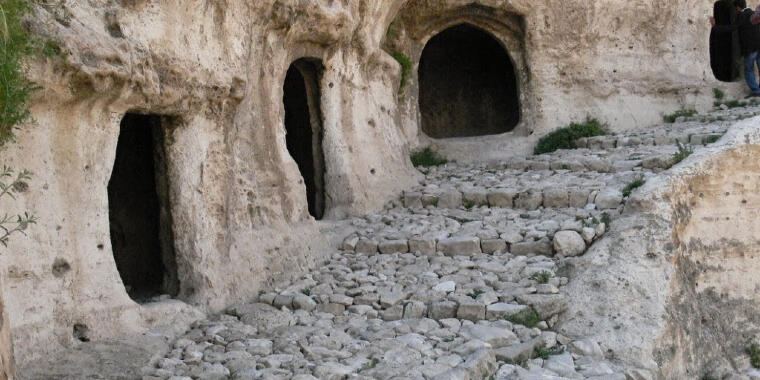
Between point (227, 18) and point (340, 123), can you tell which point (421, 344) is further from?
point (340, 123)

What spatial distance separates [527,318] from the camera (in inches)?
261

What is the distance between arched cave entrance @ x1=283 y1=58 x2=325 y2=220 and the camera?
9766mm

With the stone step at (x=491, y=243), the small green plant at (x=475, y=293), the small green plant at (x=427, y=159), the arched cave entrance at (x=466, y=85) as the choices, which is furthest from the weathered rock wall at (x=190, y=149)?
the arched cave entrance at (x=466, y=85)

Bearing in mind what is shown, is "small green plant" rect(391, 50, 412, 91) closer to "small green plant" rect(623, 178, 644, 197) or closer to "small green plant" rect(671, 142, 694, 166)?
"small green plant" rect(671, 142, 694, 166)

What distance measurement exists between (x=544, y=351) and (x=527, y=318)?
44 centimetres

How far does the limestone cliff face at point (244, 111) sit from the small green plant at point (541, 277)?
2.33 metres

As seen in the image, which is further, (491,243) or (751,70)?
(751,70)

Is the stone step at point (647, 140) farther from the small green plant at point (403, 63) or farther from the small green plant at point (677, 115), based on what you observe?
the small green plant at point (403, 63)

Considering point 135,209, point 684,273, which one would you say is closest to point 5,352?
point 135,209

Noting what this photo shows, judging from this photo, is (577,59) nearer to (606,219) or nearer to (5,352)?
(606,219)

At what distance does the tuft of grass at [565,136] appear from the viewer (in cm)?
1222

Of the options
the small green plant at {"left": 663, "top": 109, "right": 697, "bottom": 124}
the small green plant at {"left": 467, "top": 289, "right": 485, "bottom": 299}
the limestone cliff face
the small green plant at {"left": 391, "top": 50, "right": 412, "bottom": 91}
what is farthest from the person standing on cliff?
the small green plant at {"left": 467, "top": 289, "right": 485, "bottom": 299}

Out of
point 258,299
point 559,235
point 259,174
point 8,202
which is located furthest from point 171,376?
point 559,235

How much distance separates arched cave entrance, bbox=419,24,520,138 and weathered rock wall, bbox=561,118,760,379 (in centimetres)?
619
